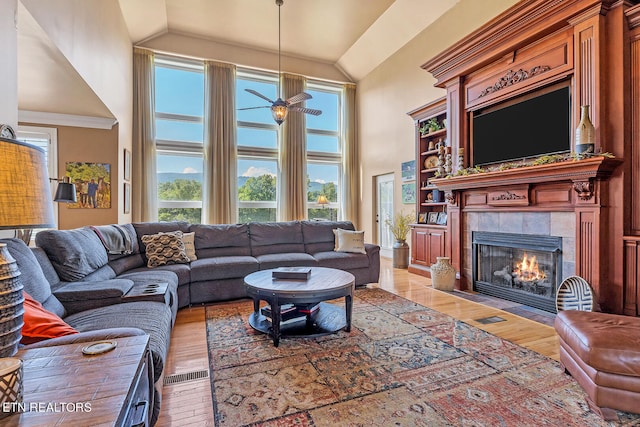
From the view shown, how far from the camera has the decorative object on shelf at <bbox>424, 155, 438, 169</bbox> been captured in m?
5.66

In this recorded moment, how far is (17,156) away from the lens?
93cm

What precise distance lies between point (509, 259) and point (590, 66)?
2214mm

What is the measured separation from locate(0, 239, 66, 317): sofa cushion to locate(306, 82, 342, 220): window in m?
6.28

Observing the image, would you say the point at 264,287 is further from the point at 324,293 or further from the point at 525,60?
the point at 525,60

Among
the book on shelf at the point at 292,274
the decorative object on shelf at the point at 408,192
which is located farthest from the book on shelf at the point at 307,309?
the decorative object on shelf at the point at 408,192

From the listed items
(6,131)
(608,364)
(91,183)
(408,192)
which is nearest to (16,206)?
(6,131)

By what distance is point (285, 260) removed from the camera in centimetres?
420

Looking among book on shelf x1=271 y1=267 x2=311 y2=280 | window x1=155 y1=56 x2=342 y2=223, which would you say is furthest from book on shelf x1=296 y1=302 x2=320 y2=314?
window x1=155 y1=56 x2=342 y2=223

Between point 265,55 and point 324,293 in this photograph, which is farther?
point 265,55

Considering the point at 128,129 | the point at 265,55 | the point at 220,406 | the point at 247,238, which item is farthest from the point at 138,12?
the point at 220,406

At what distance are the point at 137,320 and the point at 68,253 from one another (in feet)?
3.92

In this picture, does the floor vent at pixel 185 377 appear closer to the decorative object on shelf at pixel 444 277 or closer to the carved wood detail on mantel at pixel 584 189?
the decorative object on shelf at pixel 444 277

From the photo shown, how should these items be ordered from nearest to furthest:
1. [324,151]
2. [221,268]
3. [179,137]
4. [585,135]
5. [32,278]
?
1. [32,278]
2. [585,135]
3. [221,268]
4. [179,137]
5. [324,151]

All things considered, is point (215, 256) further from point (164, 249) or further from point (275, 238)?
point (275, 238)
